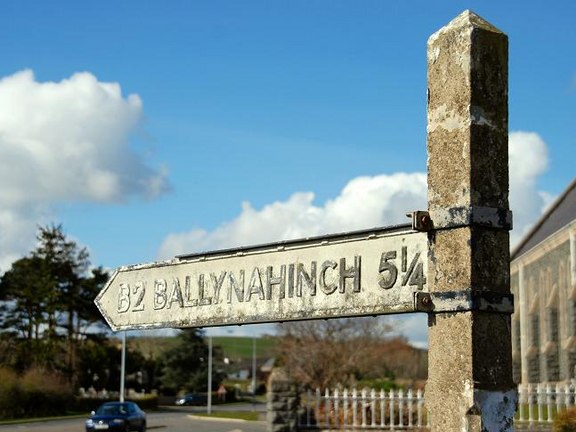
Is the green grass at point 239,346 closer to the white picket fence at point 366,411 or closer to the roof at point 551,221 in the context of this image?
the roof at point 551,221

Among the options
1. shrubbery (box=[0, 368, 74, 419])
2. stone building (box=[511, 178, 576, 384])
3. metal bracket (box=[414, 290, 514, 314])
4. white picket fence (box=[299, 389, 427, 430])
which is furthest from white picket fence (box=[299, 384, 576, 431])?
shrubbery (box=[0, 368, 74, 419])

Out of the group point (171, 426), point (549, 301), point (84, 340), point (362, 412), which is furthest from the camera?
point (84, 340)

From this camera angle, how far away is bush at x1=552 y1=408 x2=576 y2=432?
1980 cm

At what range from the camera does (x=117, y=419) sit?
29172 millimetres

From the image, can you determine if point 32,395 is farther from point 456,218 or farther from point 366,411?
point 456,218

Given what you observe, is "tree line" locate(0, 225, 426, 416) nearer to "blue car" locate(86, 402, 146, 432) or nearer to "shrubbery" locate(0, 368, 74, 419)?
"shrubbery" locate(0, 368, 74, 419)

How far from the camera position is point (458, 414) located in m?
4.43

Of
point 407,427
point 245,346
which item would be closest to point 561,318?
point 407,427

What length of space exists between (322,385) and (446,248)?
42.1 metres

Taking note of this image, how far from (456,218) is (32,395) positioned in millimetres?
46082

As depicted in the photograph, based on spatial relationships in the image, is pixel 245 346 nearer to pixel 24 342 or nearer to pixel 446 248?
pixel 24 342

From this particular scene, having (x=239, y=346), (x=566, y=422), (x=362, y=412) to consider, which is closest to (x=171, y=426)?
(x=362, y=412)

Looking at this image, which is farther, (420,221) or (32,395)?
(32,395)

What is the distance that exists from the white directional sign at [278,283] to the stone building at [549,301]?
37.4 metres
